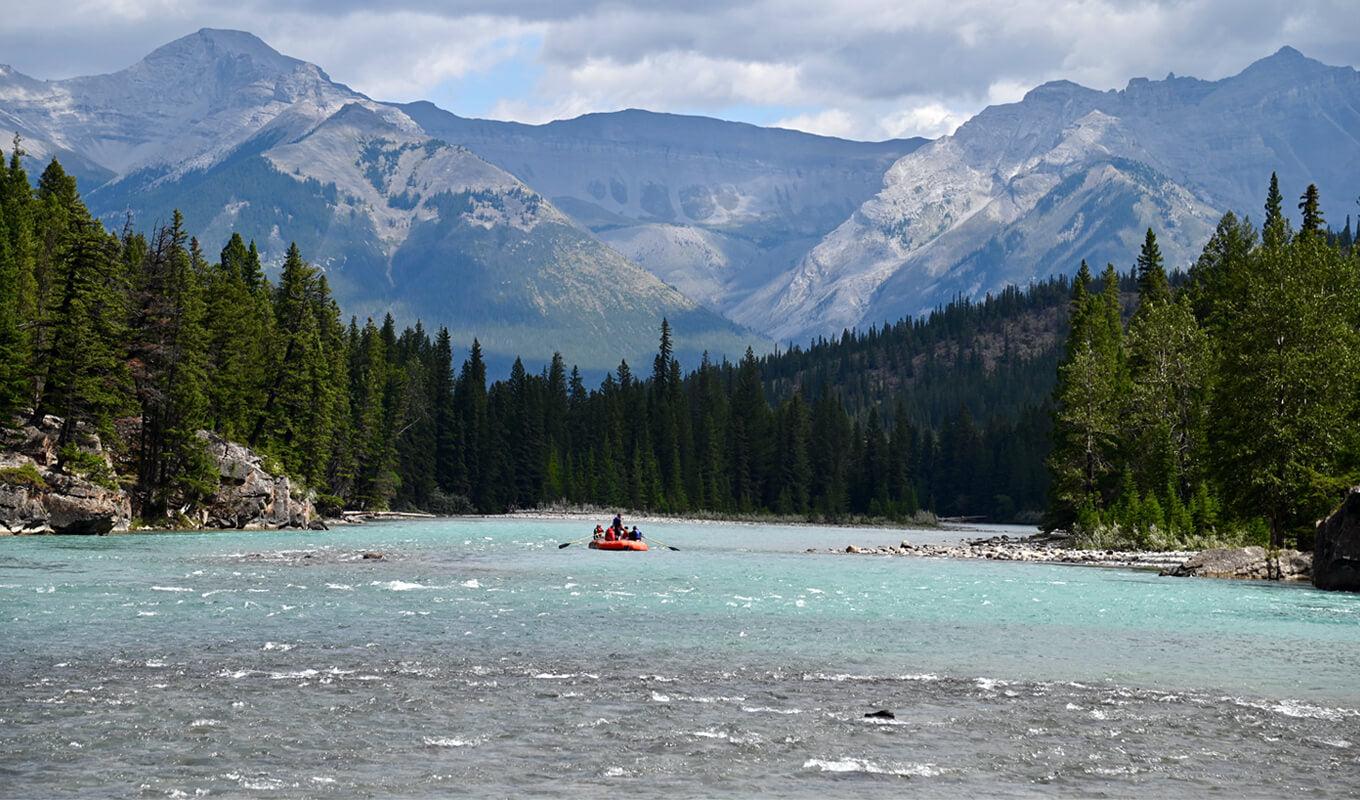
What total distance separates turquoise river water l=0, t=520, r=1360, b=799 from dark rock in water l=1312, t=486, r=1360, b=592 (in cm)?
223

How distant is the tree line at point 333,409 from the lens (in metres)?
67.7

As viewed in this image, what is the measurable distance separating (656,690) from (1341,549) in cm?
3336

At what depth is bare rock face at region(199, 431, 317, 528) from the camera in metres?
78.8

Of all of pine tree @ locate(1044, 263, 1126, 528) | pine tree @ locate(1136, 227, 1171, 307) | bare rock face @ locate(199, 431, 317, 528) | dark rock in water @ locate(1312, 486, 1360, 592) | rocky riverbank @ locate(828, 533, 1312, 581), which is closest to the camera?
dark rock in water @ locate(1312, 486, 1360, 592)

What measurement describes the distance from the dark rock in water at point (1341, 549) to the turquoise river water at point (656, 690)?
2228 millimetres

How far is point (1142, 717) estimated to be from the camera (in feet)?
61.6

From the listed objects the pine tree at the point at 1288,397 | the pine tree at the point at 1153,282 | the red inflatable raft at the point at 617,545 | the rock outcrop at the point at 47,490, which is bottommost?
the red inflatable raft at the point at 617,545

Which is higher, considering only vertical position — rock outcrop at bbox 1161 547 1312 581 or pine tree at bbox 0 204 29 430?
pine tree at bbox 0 204 29 430

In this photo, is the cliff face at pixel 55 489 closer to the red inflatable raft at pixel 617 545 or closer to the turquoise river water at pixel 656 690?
the turquoise river water at pixel 656 690

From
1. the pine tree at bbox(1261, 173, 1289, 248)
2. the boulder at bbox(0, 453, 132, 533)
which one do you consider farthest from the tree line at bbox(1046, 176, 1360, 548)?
the boulder at bbox(0, 453, 132, 533)

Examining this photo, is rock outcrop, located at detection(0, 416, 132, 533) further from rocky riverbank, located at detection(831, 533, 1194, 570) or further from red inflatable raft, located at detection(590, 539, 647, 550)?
rocky riverbank, located at detection(831, 533, 1194, 570)

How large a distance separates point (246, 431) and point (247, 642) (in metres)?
68.5

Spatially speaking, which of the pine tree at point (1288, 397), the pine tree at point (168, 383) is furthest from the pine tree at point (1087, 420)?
the pine tree at point (168, 383)

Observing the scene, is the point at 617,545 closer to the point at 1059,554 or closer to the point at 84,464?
the point at 1059,554
